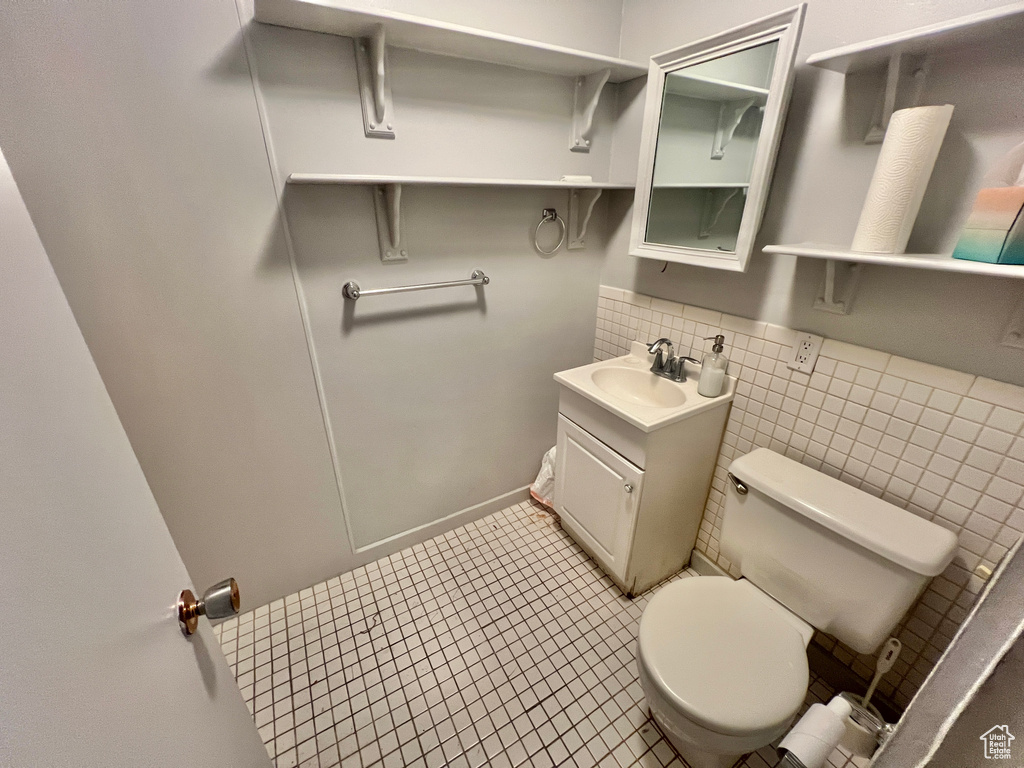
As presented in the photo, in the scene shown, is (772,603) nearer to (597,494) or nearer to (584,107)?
(597,494)

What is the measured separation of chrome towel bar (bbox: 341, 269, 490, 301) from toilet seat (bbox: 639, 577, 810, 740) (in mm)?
1202

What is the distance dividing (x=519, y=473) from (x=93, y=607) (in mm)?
1766

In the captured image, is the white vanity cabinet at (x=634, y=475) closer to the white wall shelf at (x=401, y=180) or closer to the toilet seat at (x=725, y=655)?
the toilet seat at (x=725, y=655)

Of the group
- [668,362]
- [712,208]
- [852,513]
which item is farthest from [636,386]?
[852,513]

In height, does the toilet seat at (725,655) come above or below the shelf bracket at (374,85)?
below

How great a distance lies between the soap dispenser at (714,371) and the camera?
137 centimetres

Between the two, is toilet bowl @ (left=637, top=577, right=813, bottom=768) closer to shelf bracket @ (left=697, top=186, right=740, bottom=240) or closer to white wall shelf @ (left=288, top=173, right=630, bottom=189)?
shelf bracket @ (left=697, top=186, right=740, bottom=240)

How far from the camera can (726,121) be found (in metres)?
1.28

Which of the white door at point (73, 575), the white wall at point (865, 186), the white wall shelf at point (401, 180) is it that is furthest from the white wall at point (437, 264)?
the white door at point (73, 575)

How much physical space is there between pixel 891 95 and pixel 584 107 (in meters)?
0.92

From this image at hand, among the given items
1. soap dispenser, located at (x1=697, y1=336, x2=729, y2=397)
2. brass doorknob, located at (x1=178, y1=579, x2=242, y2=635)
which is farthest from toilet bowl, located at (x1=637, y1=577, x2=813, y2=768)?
brass doorknob, located at (x1=178, y1=579, x2=242, y2=635)

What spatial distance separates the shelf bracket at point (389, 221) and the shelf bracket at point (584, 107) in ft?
2.44

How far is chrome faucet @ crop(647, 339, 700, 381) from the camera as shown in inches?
60.2

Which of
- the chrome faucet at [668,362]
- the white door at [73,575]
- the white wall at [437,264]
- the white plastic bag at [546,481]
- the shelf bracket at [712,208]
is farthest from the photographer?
the white plastic bag at [546,481]
